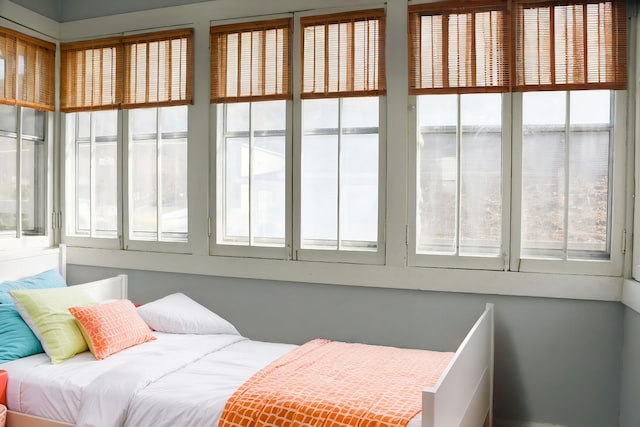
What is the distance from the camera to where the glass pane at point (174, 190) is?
350cm

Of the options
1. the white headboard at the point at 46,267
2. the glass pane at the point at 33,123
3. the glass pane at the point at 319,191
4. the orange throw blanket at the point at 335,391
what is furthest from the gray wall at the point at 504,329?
the glass pane at the point at 33,123

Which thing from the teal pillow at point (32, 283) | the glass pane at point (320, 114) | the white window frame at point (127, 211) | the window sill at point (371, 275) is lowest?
the teal pillow at point (32, 283)

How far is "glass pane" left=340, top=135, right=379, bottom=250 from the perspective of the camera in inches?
120

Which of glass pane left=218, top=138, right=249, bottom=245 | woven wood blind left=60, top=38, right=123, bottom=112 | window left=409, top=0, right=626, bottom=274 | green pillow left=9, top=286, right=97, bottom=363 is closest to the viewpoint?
green pillow left=9, top=286, right=97, bottom=363

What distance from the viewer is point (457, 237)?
289 centimetres

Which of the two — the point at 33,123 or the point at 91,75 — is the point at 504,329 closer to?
the point at 91,75

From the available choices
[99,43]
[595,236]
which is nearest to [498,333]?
[595,236]

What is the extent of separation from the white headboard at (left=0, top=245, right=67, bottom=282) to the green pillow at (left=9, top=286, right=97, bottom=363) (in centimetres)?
65

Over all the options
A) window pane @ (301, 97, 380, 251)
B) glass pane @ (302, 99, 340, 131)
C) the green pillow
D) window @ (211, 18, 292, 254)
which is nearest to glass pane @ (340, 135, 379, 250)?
window pane @ (301, 97, 380, 251)

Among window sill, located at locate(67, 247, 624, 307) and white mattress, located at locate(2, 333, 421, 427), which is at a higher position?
window sill, located at locate(67, 247, 624, 307)

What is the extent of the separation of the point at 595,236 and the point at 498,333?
2.32 ft

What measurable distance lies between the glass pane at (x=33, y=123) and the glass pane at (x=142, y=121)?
67cm

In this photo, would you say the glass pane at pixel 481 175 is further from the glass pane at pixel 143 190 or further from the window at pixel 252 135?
the glass pane at pixel 143 190

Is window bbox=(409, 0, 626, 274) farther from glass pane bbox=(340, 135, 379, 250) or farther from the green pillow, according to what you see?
the green pillow
